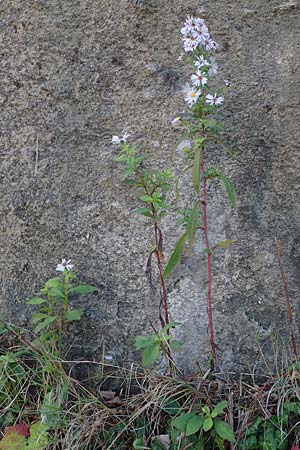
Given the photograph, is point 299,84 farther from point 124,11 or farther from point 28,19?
point 28,19

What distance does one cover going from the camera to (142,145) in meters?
2.12

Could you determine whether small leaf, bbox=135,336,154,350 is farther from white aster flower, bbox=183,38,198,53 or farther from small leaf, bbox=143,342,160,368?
white aster flower, bbox=183,38,198,53

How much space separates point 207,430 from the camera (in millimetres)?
1744

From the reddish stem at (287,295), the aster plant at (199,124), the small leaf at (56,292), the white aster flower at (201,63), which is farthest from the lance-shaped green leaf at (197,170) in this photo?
the small leaf at (56,292)

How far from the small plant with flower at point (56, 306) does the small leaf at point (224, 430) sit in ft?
1.77

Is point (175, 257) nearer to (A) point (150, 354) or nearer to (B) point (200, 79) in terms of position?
(A) point (150, 354)

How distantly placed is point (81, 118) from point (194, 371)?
905mm

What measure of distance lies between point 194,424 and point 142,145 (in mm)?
893

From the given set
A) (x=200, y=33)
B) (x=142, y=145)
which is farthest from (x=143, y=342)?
(x=200, y=33)

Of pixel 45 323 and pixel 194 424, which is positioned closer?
pixel 194 424

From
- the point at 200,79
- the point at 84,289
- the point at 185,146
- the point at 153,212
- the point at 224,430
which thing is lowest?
the point at 224,430

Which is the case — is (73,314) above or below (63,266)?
below

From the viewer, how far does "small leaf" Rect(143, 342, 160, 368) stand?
72.9 inches

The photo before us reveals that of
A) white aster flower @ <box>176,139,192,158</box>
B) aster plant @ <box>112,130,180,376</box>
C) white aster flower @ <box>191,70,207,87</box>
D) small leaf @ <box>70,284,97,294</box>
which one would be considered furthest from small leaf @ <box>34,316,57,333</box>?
white aster flower @ <box>191,70,207,87</box>
